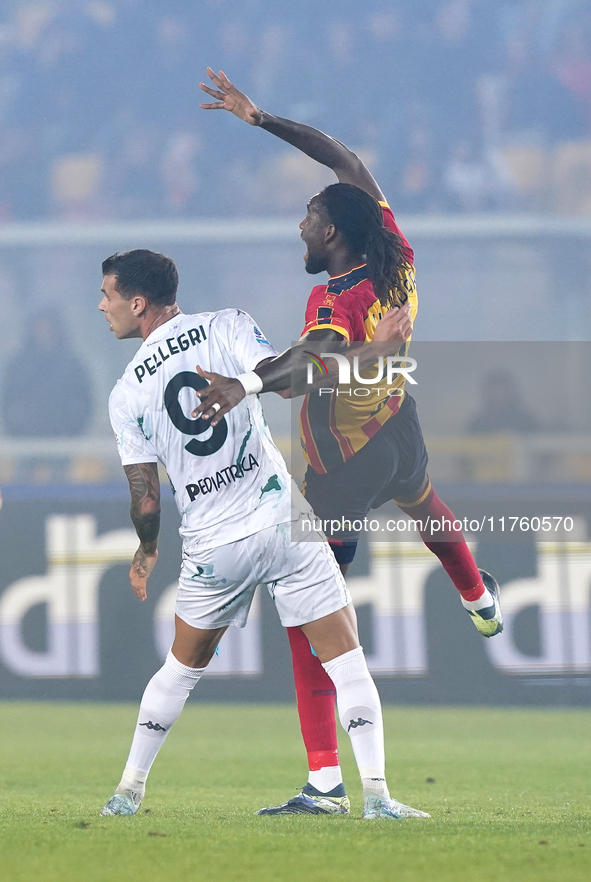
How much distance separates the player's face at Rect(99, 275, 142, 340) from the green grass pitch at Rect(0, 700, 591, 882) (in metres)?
1.54

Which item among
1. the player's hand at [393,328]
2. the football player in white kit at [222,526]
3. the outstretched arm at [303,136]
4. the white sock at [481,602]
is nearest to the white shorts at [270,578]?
the football player in white kit at [222,526]

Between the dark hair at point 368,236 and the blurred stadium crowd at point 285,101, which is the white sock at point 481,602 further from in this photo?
the blurred stadium crowd at point 285,101

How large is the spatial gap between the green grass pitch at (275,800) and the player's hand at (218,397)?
1.18 m

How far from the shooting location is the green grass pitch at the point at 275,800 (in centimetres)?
271

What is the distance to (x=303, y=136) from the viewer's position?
4191 mm

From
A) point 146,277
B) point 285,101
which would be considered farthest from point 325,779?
point 285,101

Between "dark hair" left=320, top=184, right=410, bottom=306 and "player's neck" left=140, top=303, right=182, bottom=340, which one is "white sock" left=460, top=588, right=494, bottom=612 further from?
"player's neck" left=140, top=303, right=182, bottom=340

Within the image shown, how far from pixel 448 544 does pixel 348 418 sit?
71 cm

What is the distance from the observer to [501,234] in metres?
9.55

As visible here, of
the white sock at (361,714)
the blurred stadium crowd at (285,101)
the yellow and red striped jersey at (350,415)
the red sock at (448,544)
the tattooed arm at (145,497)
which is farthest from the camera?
the blurred stadium crowd at (285,101)

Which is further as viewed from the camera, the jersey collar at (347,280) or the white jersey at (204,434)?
the jersey collar at (347,280)

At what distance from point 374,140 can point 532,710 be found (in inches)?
255

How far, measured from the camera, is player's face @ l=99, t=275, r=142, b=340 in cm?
365

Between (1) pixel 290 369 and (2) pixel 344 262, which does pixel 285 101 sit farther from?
(1) pixel 290 369
